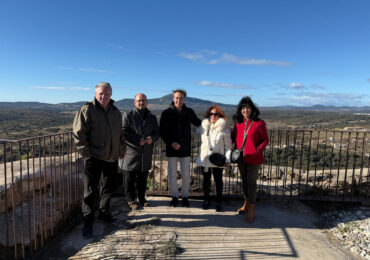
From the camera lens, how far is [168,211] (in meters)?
4.30

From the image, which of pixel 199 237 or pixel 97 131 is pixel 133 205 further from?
pixel 97 131

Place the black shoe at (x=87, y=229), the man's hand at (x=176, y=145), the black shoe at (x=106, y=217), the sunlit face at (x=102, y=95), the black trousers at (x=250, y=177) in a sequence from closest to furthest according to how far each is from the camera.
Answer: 1. the sunlit face at (x=102, y=95)
2. the black shoe at (x=87, y=229)
3. the black shoe at (x=106, y=217)
4. the black trousers at (x=250, y=177)
5. the man's hand at (x=176, y=145)

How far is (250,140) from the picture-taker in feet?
12.9

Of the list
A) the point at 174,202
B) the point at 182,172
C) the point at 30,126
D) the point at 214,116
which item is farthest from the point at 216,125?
the point at 30,126

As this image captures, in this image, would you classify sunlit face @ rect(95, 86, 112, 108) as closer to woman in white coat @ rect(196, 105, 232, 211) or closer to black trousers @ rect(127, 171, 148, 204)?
black trousers @ rect(127, 171, 148, 204)

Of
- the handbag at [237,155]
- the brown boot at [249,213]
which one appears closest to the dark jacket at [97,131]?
the handbag at [237,155]

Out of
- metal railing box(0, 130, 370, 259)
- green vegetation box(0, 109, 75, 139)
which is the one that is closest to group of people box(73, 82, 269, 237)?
metal railing box(0, 130, 370, 259)

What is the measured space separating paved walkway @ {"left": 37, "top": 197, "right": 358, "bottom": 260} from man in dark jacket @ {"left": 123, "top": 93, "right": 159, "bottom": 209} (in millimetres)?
797

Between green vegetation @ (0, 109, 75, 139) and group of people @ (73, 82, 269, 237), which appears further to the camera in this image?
green vegetation @ (0, 109, 75, 139)

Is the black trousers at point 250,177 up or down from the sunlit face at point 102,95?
down

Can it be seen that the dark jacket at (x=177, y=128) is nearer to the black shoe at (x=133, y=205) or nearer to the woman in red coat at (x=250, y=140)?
the woman in red coat at (x=250, y=140)

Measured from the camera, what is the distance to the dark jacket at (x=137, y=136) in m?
4.04

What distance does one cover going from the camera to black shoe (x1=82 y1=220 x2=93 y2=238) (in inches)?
138

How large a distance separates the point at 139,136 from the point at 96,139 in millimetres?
793
